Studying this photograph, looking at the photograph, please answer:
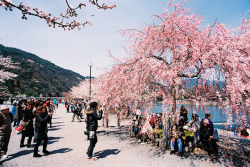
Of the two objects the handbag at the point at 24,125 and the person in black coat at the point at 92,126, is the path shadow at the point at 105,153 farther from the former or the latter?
the handbag at the point at 24,125

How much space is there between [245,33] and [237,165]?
14.5 ft

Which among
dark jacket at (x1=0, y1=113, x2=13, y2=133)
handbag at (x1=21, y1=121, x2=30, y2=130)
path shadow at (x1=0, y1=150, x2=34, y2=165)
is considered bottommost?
path shadow at (x1=0, y1=150, x2=34, y2=165)

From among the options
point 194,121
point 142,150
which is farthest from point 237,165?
point 142,150

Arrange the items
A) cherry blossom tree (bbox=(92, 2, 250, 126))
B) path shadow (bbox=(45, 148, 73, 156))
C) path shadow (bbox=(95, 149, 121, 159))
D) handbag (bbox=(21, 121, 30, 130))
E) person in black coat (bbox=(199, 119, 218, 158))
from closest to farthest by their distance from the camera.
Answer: cherry blossom tree (bbox=(92, 2, 250, 126)), path shadow (bbox=(95, 149, 121, 159)), person in black coat (bbox=(199, 119, 218, 158)), path shadow (bbox=(45, 148, 73, 156)), handbag (bbox=(21, 121, 30, 130))

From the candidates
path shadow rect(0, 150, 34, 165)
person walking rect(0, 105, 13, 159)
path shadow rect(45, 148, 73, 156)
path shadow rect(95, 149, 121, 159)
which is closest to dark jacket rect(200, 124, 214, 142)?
path shadow rect(95, 149, 121, 159)

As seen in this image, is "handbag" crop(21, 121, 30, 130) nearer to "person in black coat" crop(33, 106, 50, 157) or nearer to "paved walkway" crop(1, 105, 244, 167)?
"paved walkway" crop(1, 105, 244, 167)

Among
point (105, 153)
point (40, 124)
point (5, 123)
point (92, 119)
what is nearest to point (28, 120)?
point (5, 123)

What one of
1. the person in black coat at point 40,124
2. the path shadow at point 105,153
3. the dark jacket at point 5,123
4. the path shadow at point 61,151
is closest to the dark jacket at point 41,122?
the person in black coat at point 40,124

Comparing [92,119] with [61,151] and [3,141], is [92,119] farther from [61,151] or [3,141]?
[3,141]

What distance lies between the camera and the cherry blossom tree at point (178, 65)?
12.0ft

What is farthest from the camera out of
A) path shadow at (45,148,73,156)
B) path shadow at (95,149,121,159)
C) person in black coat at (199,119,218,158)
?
path shadow at (45,148,73,156)

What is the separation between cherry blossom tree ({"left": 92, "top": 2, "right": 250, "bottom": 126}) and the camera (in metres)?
3.67

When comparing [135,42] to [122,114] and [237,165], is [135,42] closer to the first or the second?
[122,114]

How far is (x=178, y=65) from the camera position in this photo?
4984mm
